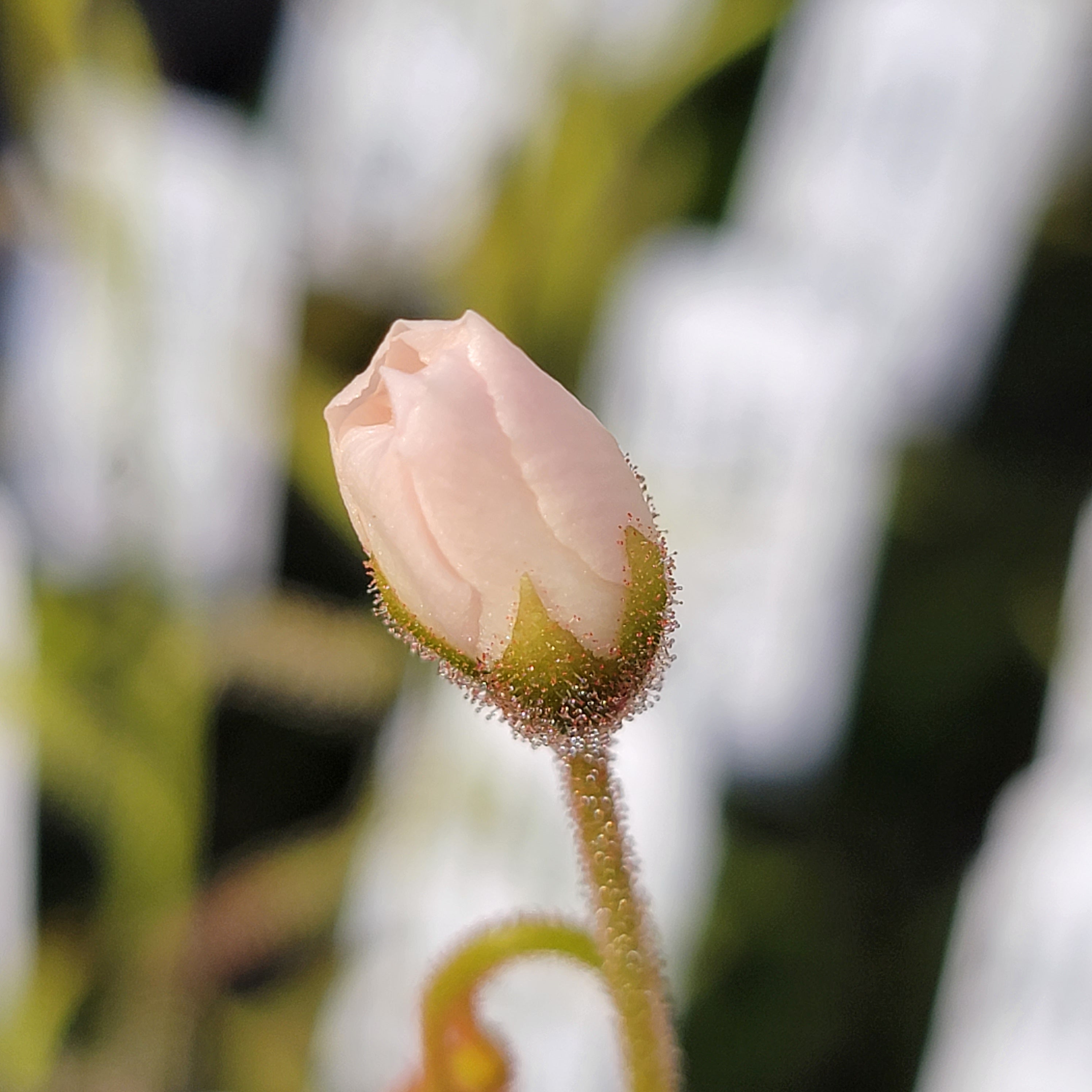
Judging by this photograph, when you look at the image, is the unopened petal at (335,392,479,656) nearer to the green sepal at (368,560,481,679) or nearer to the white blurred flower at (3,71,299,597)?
the green sepal at (368,560,481,679)

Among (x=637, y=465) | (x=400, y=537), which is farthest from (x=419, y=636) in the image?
(x=637, y=465)

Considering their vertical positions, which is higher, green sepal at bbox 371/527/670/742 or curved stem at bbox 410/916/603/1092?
green sepal at bbox 371/527/670/742

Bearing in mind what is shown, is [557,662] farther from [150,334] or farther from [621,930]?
[150,334]

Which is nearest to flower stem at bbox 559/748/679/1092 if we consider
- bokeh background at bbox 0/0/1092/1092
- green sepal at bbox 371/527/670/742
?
green sepal at bbox 371/527/670/742

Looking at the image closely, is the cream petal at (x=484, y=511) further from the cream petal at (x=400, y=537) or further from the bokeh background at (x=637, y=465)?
→ the bokeh background at (x=637, y=465)

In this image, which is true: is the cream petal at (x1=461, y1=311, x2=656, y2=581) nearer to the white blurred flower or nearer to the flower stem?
the flower stem

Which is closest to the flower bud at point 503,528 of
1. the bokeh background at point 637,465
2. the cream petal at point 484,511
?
the cream petal at point 484,511

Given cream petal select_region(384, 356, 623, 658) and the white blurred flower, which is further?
the white blurred flower

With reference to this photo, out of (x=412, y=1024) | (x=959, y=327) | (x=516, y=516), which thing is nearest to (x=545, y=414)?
(x=516, y=516)
